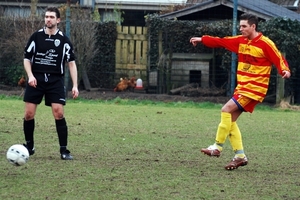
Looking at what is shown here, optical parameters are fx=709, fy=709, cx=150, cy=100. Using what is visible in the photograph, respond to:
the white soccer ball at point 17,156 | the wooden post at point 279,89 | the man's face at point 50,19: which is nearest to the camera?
the white soccer ball at point 17,156

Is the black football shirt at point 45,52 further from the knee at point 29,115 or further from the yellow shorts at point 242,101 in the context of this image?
the yellow shorts at point 242,101

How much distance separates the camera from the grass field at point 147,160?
21.2ft

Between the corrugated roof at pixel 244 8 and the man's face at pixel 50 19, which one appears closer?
the man's face at pixel 50 19

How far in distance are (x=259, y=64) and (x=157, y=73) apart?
12.1 meters

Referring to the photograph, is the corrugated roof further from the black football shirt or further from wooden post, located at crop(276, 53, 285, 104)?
the black football shirt

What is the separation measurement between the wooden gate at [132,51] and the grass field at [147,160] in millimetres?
5594

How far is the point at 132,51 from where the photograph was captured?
2095 centimetres

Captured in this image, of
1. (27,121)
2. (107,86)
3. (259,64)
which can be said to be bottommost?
(107,86)

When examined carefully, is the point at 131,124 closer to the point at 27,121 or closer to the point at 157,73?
the point at 27,121

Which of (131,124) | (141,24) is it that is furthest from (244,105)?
(141,24)

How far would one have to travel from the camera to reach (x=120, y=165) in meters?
7.96

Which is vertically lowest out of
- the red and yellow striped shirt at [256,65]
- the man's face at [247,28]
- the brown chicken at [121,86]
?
the brown chicken at [121,86]

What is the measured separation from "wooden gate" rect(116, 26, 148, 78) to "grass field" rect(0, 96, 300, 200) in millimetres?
5594

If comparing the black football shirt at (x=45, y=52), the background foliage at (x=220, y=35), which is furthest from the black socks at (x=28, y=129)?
the background foliage at (x=220, y=35)
